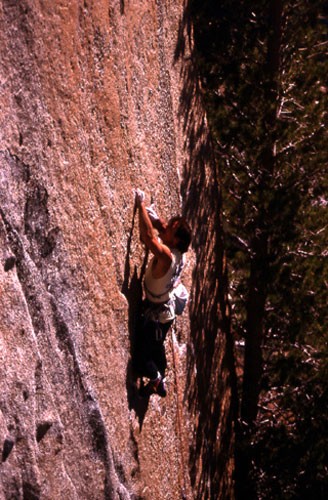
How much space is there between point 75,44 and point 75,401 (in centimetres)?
215

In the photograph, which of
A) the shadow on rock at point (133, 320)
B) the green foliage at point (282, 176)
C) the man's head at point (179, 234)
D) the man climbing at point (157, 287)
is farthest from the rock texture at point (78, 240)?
the green foliage at point (282, 176)

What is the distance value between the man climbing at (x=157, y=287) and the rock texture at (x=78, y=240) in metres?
0.13

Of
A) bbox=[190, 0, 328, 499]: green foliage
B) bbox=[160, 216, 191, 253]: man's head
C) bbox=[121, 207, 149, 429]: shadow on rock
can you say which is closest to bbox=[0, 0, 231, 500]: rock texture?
bbox=[121, 207, 149, 429]: shadow on rock

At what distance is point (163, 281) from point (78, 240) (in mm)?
869

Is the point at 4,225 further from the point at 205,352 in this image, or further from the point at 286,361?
the point at 286,361

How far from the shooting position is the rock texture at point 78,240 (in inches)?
188

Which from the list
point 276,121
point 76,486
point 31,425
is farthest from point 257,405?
point 31,425

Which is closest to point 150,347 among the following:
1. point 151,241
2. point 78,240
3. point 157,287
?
point 157,287

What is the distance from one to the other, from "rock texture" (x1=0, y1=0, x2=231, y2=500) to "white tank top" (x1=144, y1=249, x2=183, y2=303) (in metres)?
0.16

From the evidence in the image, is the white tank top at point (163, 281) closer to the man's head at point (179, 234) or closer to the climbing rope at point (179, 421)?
the man's head at point (179, 234)

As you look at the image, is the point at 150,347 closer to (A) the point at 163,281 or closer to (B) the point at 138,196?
(A) the point at 163,281

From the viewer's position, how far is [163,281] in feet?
20.3

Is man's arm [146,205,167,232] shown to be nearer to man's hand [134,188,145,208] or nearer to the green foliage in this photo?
man's hand [134,188,145,208]

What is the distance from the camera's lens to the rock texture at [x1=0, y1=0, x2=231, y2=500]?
477cm
